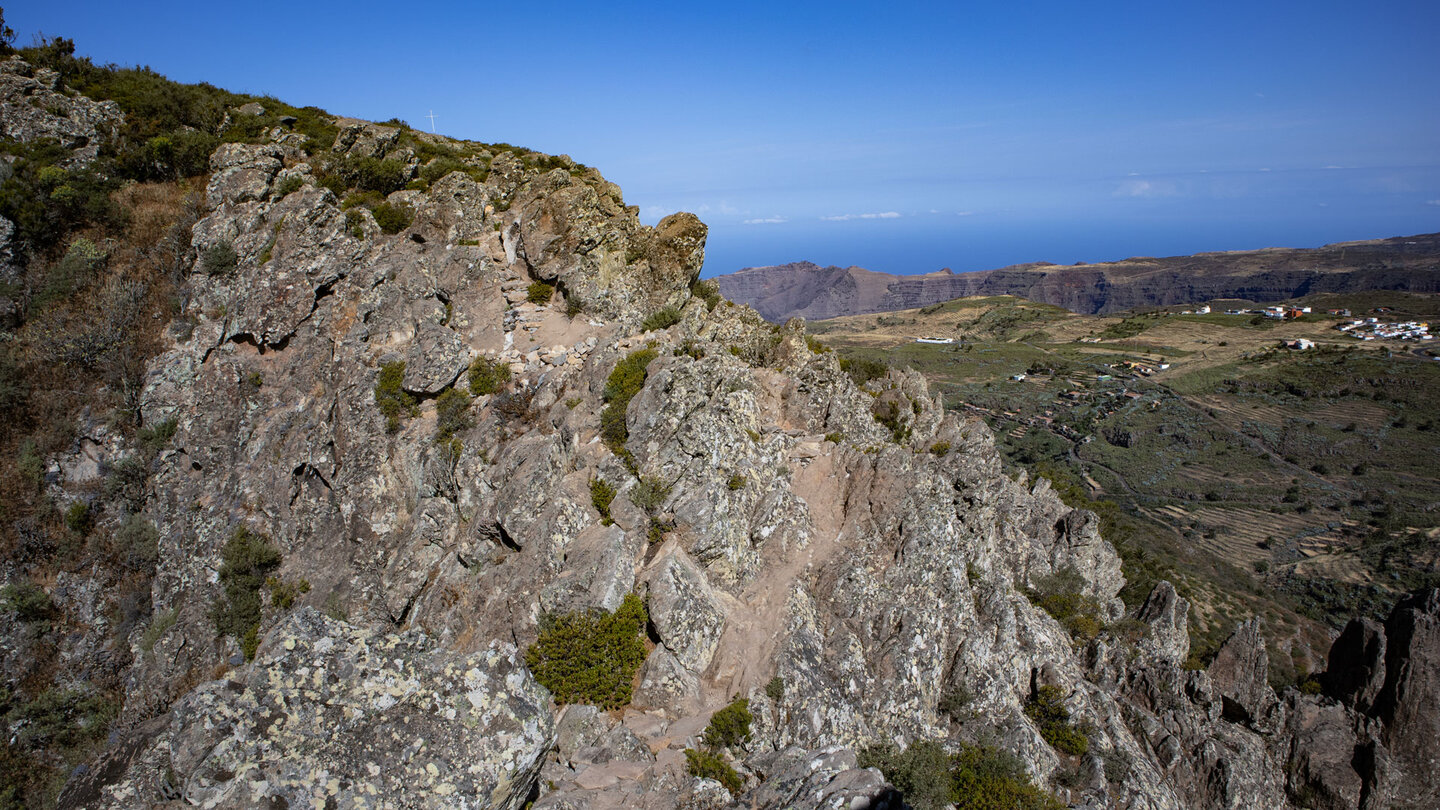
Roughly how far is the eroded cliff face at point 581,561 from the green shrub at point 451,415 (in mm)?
168

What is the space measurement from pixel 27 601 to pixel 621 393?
1898 centimetres

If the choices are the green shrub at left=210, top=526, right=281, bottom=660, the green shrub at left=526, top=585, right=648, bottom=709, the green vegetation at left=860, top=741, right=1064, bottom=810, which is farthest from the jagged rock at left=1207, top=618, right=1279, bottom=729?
the green shrub at left=210, top=526, right=281, bottom=660

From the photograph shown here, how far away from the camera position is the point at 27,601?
17578 mm

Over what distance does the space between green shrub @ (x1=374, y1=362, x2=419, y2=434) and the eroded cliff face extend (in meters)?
0.35

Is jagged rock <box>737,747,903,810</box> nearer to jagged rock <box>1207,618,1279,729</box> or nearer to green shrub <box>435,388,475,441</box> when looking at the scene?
green shrub <box>435,388,475,441</box>

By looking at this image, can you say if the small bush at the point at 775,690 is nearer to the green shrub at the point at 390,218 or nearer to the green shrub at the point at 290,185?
the green shrub at the point at 390,218

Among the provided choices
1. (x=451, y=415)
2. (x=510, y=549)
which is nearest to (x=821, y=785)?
(x=510, y=549)

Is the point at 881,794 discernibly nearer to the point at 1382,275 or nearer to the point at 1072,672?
the point at 1072,672

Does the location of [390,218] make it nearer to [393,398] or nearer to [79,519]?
[393,398]

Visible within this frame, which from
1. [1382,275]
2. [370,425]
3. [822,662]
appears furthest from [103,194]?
[1382,275]

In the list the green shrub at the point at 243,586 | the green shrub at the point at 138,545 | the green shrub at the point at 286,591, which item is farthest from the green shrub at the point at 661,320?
the green shrub at the point at 138,545

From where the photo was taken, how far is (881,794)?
8.11 m

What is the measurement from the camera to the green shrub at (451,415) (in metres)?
17.3

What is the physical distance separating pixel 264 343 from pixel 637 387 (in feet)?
46.3
